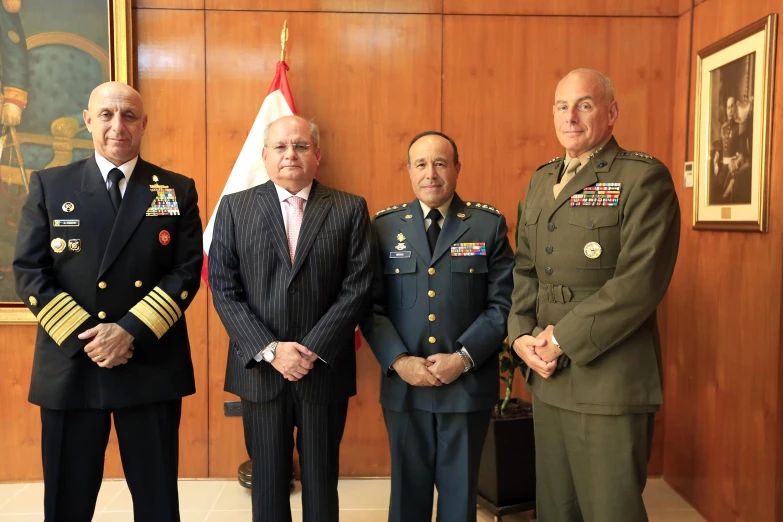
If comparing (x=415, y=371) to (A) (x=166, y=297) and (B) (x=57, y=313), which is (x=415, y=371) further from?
(B) (x=57, y=313)

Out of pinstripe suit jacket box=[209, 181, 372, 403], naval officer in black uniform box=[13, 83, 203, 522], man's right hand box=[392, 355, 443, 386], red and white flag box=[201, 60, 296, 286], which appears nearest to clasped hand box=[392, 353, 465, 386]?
man's right hand box=[392, 355, 443, 386]

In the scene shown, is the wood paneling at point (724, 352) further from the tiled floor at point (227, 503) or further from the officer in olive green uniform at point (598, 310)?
the officer in olive green uniform at point (598, 310)

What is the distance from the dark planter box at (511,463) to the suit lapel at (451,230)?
1021 millimetres

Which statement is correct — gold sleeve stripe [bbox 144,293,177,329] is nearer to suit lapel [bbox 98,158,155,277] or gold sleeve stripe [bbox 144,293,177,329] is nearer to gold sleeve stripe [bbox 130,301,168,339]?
gold sleeve stripe [bbox 130,301,168,339]

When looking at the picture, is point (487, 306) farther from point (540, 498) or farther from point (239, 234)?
point (239, 234)

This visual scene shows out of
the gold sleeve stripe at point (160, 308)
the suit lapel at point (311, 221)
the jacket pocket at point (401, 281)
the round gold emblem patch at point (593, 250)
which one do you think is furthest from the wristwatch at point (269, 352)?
the round gold emblem patch at point (593, 250)

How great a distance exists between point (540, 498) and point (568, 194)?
99cm

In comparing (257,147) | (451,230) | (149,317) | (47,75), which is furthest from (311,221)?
(47,75)

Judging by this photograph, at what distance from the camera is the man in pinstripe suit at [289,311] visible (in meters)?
2.17

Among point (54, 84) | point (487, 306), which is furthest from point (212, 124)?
point (487, 306)

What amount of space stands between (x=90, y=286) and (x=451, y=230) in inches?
47.9

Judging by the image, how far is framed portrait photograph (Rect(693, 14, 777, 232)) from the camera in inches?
102

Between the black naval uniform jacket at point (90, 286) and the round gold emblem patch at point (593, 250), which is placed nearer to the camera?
the round gold emblem patch at point (593, 250)

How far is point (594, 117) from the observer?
6.59ft
